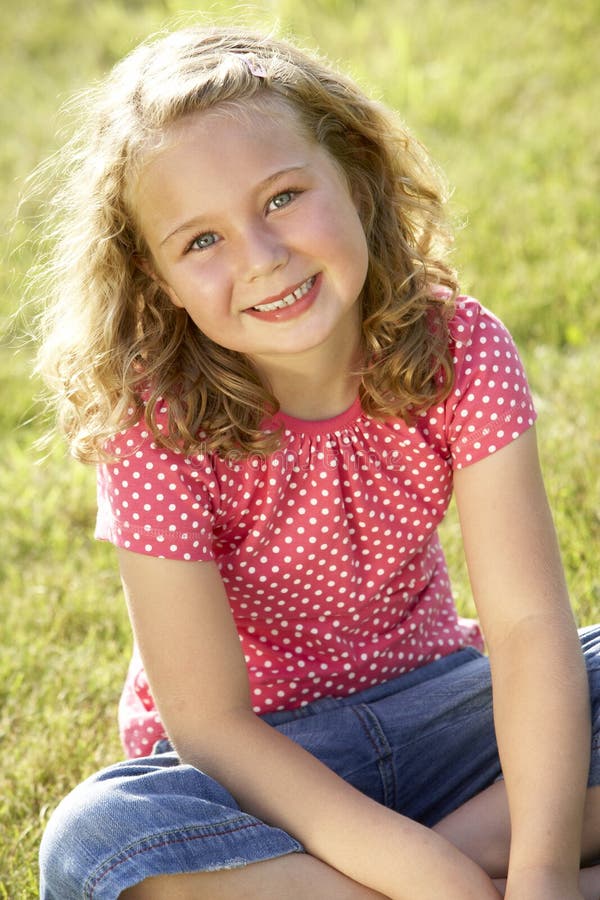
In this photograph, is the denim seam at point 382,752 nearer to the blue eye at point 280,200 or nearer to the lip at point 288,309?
the lip at point 288,309

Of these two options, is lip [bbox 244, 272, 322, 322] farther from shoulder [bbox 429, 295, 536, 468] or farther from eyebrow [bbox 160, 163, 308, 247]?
shoulder [bbox 429, 295, 536, 468]

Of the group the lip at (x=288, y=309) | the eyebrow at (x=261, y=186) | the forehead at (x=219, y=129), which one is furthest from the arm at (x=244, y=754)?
the forehead at (x=219, y=129)

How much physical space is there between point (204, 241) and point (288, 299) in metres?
0.16

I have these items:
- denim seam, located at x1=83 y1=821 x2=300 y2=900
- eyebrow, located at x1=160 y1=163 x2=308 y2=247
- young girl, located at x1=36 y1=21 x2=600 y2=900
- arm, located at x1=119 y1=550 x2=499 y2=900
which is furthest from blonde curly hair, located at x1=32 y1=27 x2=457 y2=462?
denim seam, located at x1=83 y1=821 x2=300 y2=900

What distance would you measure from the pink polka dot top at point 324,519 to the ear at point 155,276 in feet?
0.76

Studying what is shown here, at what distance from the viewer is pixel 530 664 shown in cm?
191

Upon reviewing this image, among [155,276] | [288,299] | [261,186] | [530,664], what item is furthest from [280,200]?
[530,664]

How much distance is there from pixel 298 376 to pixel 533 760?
72 centimetres

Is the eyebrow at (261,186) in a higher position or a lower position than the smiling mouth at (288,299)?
higher

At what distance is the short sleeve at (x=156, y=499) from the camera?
191cm

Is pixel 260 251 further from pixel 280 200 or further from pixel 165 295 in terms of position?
pixel 165 295

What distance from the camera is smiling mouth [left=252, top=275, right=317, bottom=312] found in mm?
1902

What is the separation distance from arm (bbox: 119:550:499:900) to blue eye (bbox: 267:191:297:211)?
0.55m

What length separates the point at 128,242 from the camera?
204 centimetres
